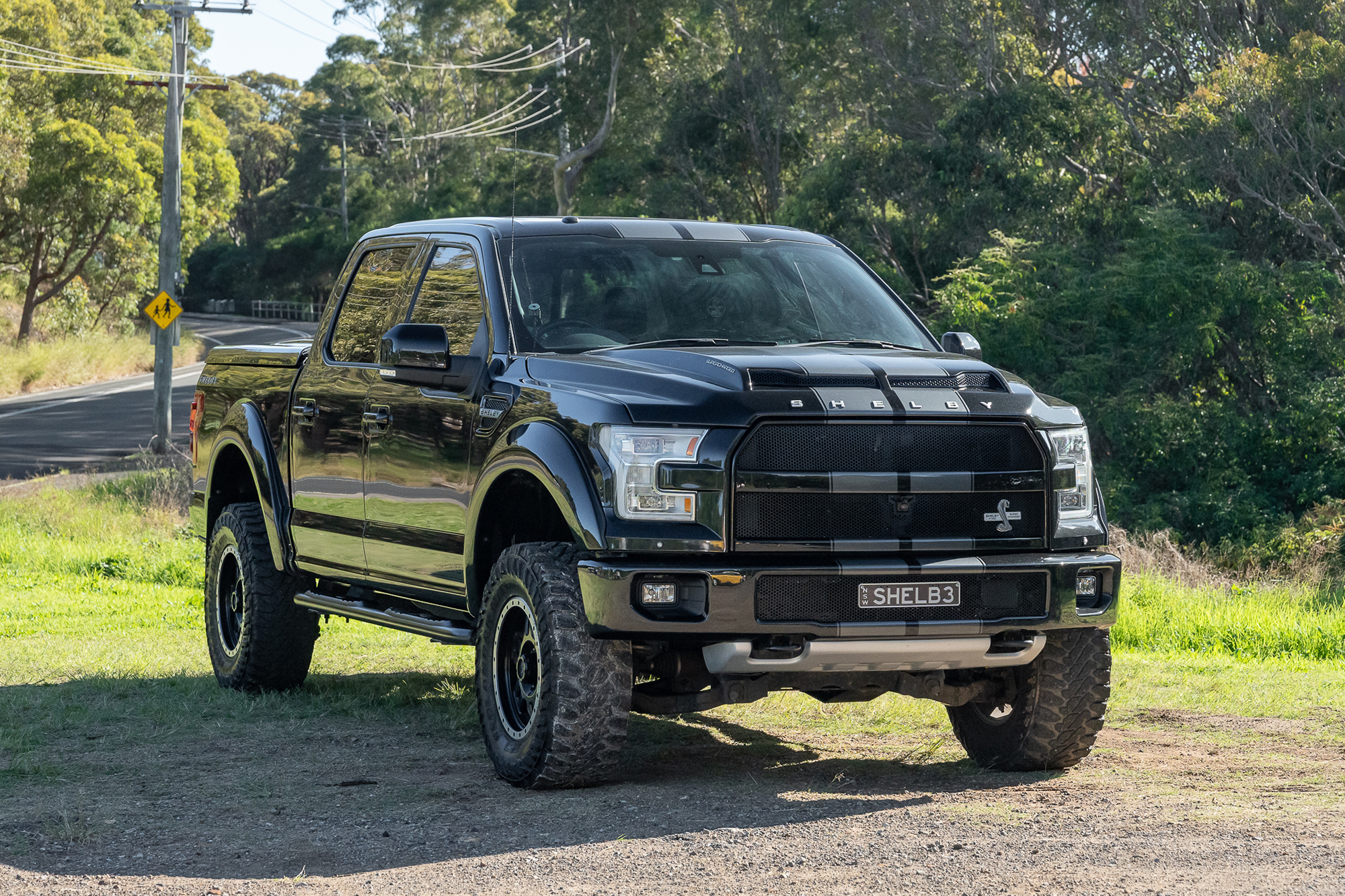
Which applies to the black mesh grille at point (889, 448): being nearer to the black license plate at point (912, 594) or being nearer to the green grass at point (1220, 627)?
the black license plate at point (912, 594)

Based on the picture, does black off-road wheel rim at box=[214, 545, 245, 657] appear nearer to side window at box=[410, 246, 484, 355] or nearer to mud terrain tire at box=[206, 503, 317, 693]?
mud terrain tire at box=[206, 503, 317, 693]

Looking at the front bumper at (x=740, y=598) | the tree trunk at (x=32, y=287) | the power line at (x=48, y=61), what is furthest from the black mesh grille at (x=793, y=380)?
the tree trunk at (x=32, y=287)

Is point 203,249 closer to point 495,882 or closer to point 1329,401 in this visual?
point 1329,401

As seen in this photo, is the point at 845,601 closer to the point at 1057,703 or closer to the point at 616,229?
the point at 1057,703

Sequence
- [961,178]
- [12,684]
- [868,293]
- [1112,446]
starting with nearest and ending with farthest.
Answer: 1. [868,293]
2. [12,684]
3. [1112,446]
4. [961,178]

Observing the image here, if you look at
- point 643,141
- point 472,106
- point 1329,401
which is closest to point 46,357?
point 643,141

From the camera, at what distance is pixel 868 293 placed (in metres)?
7.14

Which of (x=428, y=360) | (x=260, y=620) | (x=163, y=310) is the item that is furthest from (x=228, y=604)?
(x=163, y=310)

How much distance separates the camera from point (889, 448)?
5.64 m

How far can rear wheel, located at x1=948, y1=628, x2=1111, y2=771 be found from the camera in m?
6.22

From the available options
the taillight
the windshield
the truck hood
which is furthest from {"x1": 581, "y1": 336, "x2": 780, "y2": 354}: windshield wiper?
the taillight

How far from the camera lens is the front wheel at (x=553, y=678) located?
5.67 meters

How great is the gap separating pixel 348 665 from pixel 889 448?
4.86 metres

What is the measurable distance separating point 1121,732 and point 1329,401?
16.0 metres
